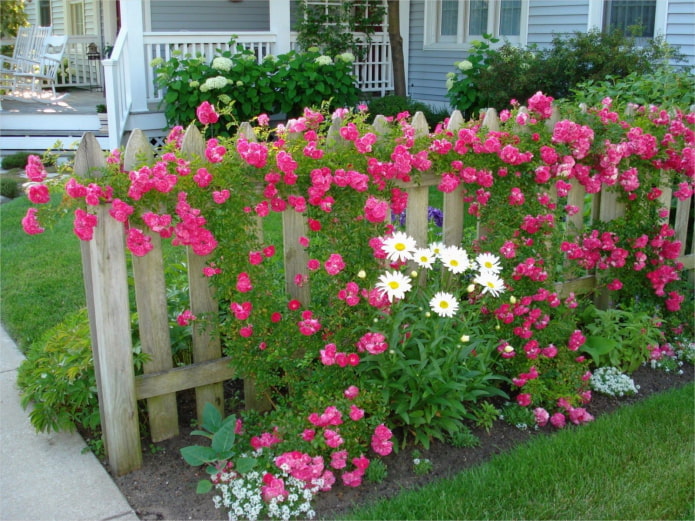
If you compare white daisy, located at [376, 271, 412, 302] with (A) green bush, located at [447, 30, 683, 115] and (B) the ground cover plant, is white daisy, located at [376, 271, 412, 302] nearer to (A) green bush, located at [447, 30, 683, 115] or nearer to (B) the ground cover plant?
(B) the ground cover plant

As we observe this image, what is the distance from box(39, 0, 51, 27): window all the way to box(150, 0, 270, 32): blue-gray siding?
708cm

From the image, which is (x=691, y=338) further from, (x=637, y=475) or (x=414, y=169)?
(x=414, y=169)

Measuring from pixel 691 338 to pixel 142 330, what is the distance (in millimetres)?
3029

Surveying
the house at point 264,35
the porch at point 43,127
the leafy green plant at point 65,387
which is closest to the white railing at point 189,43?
the house at point 264,35

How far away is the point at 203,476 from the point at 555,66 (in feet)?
25.3

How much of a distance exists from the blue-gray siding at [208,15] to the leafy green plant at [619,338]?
39.3 feet

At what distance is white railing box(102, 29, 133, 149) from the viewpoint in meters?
9.12

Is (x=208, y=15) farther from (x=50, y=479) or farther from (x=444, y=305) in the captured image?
(x=50, y=479)

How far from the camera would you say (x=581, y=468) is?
9.39ft

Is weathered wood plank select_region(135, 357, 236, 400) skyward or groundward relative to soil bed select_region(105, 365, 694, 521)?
skyward

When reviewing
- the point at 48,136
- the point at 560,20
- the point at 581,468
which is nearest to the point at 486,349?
the point at 581,468

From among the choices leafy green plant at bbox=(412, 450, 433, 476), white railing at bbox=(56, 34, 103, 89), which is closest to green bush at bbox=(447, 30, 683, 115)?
leafy green plant at bbox=(412, 450, 433, 476)

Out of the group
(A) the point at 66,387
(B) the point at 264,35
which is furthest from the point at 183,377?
(B) the point at 264,35

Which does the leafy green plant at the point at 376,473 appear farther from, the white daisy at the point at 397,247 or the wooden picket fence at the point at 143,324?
the white daisy at the point at 397,247
